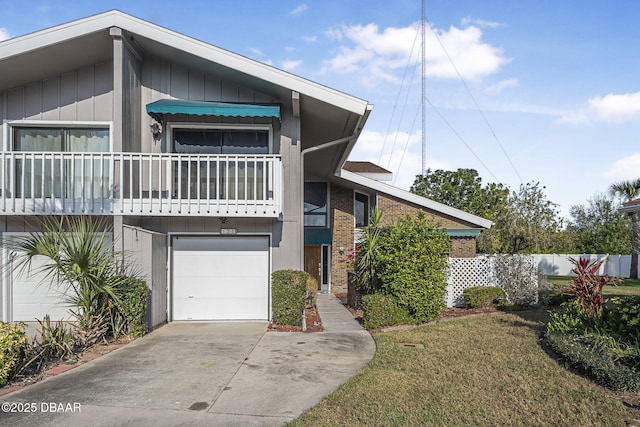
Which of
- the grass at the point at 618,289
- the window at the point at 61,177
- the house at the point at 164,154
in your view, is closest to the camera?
the window at the point at 61,177

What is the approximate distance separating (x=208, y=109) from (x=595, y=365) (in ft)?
27.9

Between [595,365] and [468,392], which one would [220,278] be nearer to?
[468,392]

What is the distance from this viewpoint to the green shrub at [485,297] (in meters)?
13.0

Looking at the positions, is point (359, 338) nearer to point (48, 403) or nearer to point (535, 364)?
point (535, 364)

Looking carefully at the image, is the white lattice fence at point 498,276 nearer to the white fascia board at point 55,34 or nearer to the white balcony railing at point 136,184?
the white balcony railing at point 136,184

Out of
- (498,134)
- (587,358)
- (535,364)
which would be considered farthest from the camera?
(498,134)

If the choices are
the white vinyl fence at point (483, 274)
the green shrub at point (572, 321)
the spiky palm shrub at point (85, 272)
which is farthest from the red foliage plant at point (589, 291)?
the spiky palm shrub at point (85, 272)

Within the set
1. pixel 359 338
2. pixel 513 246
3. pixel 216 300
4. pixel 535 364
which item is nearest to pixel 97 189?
pixel 216 300

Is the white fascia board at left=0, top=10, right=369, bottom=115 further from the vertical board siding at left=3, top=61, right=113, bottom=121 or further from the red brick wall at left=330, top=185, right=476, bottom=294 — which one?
the red brick wall at left=330, top=185, right=476, bottom=294

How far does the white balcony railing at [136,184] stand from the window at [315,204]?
9244 mm

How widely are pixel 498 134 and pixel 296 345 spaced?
2047 centimetres

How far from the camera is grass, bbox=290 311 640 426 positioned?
5.00m

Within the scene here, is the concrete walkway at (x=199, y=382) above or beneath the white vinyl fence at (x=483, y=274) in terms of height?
beneath

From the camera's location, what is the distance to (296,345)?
8719 mm
